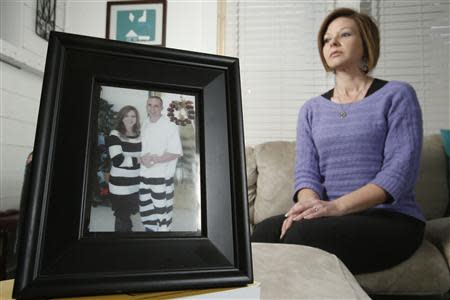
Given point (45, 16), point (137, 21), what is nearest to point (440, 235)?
point (137, 21)

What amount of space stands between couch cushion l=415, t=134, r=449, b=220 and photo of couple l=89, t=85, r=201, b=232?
1611mm

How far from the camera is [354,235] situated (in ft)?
A: 3.36

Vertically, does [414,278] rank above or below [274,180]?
below

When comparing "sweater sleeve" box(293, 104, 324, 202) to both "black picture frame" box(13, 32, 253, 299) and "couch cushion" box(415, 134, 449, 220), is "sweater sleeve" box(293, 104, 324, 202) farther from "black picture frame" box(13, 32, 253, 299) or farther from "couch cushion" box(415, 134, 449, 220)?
"black picture frame" box(13, 32, 253, 299)

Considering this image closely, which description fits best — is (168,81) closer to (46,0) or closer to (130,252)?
(130,252)

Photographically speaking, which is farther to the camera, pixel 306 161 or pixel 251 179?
pixel 251 179

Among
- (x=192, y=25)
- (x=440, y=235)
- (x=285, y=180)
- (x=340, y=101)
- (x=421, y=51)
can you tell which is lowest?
(x=440, y=235)

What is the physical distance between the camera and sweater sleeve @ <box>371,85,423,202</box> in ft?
3.71

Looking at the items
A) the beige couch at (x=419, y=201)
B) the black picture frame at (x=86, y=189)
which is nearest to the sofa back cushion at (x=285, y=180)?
the beige couch at (x=419, y=201)

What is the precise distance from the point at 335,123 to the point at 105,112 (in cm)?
104

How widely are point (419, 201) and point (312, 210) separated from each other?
894 millimetres

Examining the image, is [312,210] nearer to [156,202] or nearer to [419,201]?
[156,202]

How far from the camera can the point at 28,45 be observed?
2277mm

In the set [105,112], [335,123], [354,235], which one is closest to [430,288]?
[354,235]
